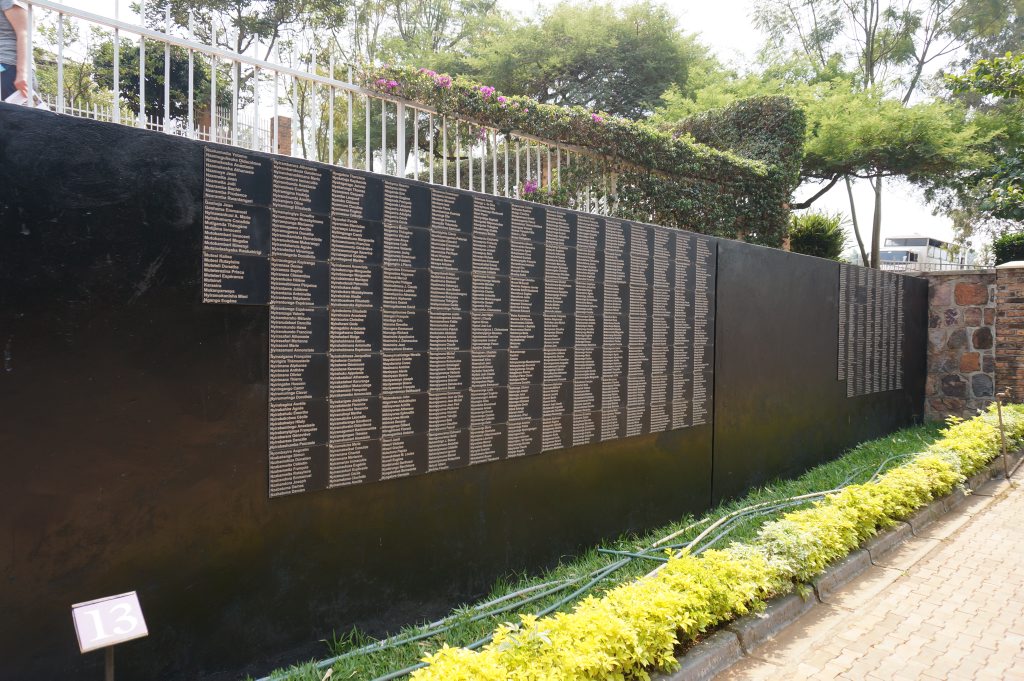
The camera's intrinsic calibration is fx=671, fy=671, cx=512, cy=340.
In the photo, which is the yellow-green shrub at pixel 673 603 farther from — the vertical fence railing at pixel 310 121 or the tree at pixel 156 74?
the tree at pixel 156 74

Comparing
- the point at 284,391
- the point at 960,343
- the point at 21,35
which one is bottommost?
the point at 284,391

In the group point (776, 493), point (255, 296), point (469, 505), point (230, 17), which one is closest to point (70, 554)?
point (255, 296)

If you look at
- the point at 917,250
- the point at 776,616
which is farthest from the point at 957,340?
the point at 917,250

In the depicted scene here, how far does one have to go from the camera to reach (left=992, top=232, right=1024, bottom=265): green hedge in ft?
45.2

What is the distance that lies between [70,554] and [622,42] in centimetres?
2143

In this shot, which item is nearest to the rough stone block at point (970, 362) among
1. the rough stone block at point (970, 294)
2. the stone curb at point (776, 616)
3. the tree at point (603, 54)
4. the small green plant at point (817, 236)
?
the rough stone block at point (970, 294)

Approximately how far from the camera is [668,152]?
284 inches

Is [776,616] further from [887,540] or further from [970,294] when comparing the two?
[970,294]

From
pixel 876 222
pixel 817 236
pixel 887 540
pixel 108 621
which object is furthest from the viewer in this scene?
pixel 876 222

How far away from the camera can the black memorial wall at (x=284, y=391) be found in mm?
2398

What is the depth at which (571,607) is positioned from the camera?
12.4 feet

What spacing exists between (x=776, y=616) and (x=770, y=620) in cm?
9

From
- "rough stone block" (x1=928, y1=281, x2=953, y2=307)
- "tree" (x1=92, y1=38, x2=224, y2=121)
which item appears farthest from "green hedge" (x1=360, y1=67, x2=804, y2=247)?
"tree" (x1=92, y1=38, x2=224, y2=121)

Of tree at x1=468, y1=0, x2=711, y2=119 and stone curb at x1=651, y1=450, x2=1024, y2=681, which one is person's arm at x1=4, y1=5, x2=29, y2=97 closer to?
stone curb at x1=651, y1=450, x2=1024, y2=681
